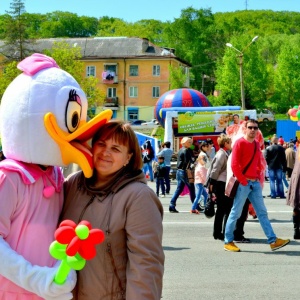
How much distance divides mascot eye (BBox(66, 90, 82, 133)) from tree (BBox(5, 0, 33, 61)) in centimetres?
7239

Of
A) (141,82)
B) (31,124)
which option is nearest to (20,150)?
(31,124)

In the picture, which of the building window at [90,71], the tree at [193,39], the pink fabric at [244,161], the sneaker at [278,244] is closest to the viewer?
the pink fabric at [244,161]

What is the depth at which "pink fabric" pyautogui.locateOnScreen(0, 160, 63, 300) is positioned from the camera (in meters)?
3.61

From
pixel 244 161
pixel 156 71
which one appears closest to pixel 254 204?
pixel 244 161

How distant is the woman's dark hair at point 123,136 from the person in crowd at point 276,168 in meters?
15.9

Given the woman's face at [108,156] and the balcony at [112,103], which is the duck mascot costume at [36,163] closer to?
the woman's face at [108,156]

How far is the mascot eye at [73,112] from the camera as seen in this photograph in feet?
12.5

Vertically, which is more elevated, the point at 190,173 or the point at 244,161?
the point at 244,161

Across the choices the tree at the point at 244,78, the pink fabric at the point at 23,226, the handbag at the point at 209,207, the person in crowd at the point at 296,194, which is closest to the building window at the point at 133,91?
the tree at the point at 244,78

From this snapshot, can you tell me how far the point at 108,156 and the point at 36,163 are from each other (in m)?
0.38

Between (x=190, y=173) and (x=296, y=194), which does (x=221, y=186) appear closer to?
(x=296, y=194)

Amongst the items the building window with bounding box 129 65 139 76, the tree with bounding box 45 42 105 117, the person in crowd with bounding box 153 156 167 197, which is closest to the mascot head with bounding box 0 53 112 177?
the person in crowd with bounding box 153 156 167 197

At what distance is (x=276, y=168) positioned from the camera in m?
19.6

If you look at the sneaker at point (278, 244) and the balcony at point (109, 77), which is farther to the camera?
the balcony at point (109, 77)
